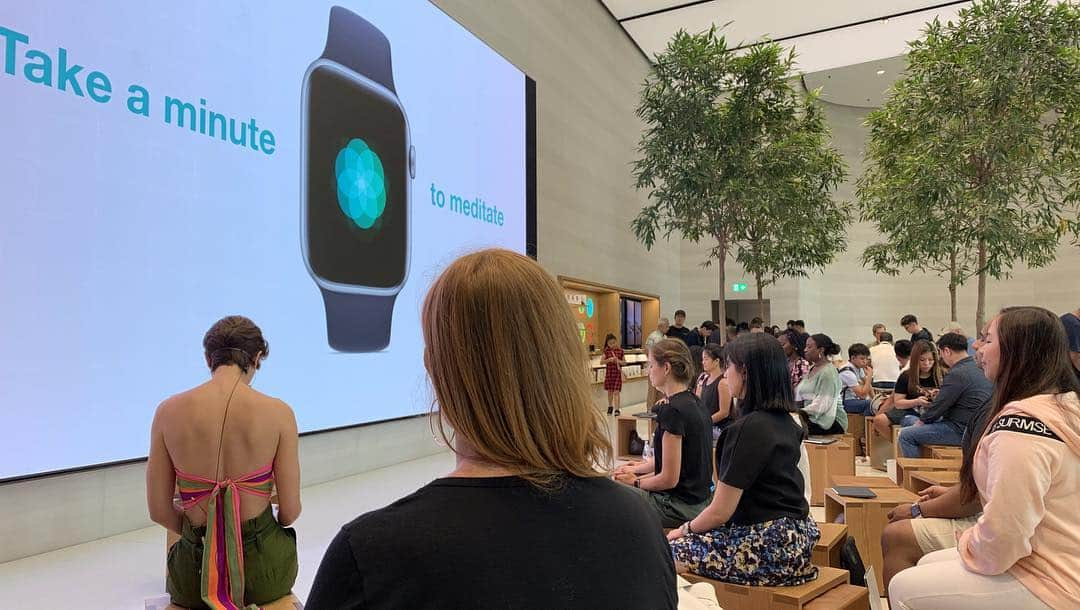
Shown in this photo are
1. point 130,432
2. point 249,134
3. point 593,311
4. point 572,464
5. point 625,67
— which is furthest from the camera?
point 625,67

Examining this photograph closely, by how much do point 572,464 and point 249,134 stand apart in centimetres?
442

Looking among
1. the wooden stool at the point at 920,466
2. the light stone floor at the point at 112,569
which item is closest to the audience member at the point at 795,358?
the light stone floor at the point at 112,569

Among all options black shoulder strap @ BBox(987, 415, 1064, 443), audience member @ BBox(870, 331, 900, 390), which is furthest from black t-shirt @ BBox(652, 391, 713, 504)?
audience member @ BBox(870, 331, 900, 390)

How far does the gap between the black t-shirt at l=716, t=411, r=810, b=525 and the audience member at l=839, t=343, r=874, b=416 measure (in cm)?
540

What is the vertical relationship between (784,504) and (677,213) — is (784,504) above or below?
below

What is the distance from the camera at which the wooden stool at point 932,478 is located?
3459 millimetres

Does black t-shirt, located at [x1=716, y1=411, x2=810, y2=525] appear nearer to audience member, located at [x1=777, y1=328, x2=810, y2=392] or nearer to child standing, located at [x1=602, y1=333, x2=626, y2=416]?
audience member, located at [x1=777, y1=328, x2=810, y2=392]

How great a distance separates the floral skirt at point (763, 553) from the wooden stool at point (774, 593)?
3 cm

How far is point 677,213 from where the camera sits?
1052cm

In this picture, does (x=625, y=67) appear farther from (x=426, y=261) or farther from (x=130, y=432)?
(x=130, y=432)

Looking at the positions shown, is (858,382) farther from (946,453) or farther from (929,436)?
(946,453)

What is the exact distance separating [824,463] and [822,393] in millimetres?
887

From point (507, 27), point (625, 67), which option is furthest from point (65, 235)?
point (625, 67)

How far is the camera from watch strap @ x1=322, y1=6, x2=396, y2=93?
5.31 m
